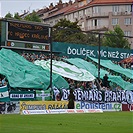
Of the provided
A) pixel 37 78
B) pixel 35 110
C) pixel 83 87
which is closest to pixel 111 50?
pixel 83 87

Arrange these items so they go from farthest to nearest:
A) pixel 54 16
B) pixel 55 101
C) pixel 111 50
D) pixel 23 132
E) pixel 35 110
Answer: pixel 54 16 < pixel 111 50 < pixel 55 101 < pixel 35 110 < pixel 23 132

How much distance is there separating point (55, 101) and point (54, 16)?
111m

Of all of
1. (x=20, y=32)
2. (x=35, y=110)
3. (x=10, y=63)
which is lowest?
(x=35, y=110)

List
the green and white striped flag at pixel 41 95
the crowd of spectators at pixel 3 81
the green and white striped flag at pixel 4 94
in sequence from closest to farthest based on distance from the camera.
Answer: the green and white striped flag at pixel 4 94 < the crowd of spectators at pixel 3 81 < the green and white striped flag at pixel 41 95

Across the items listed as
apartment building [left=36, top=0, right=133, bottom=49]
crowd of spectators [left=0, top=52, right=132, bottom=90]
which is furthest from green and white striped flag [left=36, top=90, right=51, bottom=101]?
apartment building [left=36, top=0, right=133, bottom=49]

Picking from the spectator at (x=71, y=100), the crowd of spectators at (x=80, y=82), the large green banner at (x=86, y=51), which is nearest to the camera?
the spectator at (x=71, y=100)

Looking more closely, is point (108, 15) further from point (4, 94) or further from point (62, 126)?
point (62, 126)

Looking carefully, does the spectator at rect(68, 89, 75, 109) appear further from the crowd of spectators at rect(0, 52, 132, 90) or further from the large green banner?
the large green banner

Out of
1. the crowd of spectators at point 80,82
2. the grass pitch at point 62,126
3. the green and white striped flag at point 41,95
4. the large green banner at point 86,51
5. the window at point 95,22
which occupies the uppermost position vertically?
the window at point 95,22

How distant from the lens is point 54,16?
5822 inches

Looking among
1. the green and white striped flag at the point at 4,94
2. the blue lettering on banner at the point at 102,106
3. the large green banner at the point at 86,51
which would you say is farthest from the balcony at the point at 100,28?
the green and white striped flag at the point at 4,94

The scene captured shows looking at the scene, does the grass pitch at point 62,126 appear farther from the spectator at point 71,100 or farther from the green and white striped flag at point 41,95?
the spectator at point 71,100

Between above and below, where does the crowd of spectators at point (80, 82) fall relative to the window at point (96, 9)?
below

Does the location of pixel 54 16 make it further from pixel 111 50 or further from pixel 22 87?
pixel 22 87
